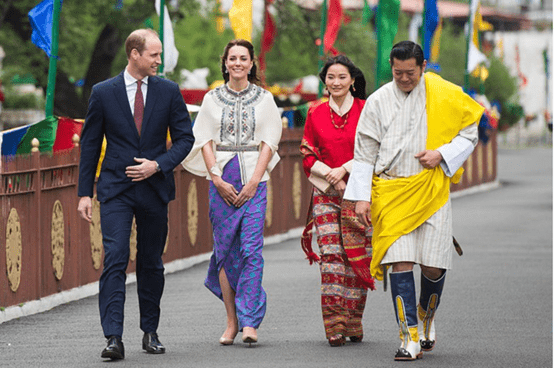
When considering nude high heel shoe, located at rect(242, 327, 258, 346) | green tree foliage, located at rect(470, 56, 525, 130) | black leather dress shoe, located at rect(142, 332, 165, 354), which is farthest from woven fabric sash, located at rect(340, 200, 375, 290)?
green tree foliage, located at rect(470, 56, 525, 130)

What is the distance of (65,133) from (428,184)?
15.4 ft

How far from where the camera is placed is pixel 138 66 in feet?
23.8

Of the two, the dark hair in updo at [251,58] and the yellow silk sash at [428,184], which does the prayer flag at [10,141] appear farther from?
the yellow silk sash at [428,184]

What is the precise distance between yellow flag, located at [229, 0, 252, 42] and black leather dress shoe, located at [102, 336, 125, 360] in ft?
25.6

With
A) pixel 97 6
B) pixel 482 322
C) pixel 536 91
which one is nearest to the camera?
pixel 482 322

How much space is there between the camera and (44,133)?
10.5m

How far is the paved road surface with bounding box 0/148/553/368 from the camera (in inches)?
285

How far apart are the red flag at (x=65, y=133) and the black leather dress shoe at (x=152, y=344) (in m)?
3.59

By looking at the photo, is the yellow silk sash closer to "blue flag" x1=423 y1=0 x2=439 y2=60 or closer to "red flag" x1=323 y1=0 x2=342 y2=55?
"red flag" x1=323 y1=0 x2=342 y2=55

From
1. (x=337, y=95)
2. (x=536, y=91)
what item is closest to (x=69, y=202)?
(x=337, y=95)

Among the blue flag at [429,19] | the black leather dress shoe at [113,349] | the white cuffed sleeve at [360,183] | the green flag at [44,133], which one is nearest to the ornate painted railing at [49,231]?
the green flag at [44,133]

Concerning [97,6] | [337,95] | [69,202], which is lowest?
[69,202]

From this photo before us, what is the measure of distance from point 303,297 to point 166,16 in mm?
5420

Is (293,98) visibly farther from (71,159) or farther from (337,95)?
(337,95)
